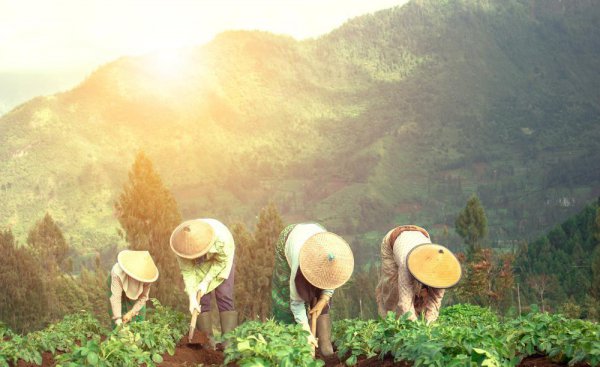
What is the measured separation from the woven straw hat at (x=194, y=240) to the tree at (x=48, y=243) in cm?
5569

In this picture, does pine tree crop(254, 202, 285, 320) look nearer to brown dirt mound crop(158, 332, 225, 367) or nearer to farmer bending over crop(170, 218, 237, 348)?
farmer bending over crop(170, 218, 237, 348)

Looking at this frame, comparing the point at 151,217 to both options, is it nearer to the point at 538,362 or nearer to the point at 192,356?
the point at 192,356

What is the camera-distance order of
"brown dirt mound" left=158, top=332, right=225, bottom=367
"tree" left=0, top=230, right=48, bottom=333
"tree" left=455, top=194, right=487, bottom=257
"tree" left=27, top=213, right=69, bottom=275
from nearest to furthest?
"brown dirt mound" left=158, top=332, right=225, bottom=367 → "tree" left=0, top=230, right=48, bottom=333 → "tree" left=455, top=194, right=487, bottom=257 → "tree" left=27, top=213, right=69, bottom=275

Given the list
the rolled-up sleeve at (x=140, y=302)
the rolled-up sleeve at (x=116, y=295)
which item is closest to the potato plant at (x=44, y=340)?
the rolled-up sleeve at (x=116, y=295)

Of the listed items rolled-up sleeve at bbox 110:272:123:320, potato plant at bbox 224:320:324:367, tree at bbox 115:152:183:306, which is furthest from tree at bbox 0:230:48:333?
potato plant at bbox 224:320:324:367

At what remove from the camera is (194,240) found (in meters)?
8.98

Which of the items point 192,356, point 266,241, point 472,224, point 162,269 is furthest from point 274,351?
point 472,224

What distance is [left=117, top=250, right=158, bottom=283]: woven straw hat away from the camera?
956 cm

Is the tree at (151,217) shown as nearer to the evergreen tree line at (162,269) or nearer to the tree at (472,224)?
the evergreen tree line at (162,269)

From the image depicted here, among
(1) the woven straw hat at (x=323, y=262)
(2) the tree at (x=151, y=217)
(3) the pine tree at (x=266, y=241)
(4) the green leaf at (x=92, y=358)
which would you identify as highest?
(1) the woven straw hat at (x=323, y=262)

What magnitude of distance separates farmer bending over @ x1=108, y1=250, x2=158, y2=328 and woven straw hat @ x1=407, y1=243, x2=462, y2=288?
3.92 metres

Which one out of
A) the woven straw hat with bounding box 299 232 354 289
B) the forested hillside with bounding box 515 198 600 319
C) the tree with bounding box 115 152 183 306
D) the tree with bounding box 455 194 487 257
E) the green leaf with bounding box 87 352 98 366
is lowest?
the forested hillside with bounding box 515 198 600 319

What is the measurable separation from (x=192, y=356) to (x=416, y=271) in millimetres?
2931

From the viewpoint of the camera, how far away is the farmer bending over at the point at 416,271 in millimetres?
7305
